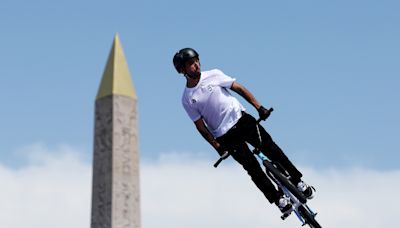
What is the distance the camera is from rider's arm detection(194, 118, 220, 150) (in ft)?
51.4

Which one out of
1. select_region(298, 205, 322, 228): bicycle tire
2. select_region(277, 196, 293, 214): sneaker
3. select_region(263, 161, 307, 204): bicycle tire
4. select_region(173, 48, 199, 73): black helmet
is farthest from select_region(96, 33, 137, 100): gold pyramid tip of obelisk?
select_region(298, 205, 322, 228): bicycle tire

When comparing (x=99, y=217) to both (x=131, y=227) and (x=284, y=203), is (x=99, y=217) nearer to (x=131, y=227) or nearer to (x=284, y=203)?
(x=131, y=227)

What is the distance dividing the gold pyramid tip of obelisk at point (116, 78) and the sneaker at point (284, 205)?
3.32m

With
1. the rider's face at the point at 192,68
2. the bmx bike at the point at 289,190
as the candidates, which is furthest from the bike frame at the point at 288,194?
the rider's face at the point at 192,68

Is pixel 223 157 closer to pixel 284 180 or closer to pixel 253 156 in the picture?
pixel 253 156

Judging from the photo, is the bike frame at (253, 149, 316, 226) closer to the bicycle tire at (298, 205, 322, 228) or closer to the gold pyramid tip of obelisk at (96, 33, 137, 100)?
the bicycle tire at (298, 205, 322, 228)

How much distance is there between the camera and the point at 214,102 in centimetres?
1541

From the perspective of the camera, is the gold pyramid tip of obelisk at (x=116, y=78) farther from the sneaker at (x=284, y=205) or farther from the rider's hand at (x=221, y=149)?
the sneaker at (x=284, y=205)

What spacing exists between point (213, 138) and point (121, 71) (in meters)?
2.58

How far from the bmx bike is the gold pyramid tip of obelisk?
2613 millimetres

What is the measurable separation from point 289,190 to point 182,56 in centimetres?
283

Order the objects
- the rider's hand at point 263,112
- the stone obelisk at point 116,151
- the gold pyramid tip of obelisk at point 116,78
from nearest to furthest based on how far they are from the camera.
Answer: the stone obelisk at point 116,151, the gold pyramid tip of obelisk at point 116,78, the rider's hand at point 263,112

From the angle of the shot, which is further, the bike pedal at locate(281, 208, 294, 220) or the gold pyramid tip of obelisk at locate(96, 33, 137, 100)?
the bike pedal at locate(281, 208, 294, 220)

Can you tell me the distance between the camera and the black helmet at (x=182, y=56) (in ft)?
50.1
